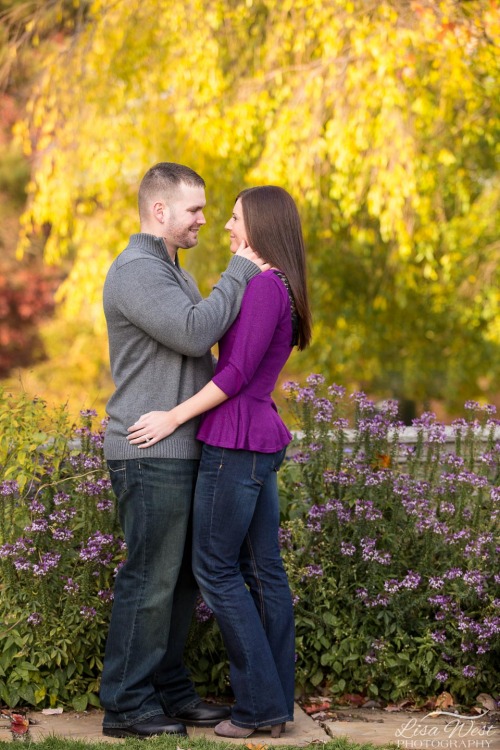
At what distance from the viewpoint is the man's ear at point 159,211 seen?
3.27 m

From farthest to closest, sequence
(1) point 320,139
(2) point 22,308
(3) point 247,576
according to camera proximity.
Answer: (2) point 22,308 → (1) point 320,139 → (3) point 247,576

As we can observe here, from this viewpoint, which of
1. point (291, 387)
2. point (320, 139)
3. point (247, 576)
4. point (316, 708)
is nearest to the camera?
point (247, 576)

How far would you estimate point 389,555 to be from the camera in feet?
12.3

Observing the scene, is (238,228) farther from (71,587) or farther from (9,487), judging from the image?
(71,587)

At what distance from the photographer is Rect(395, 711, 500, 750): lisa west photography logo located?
3297 millimetres

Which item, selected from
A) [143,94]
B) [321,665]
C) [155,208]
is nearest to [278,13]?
[143,94]

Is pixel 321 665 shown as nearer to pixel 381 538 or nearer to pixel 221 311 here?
pixel 381 538

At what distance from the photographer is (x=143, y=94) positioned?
27.9 ft

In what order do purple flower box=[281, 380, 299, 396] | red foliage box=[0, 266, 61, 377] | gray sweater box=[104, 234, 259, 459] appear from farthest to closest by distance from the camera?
red foliage box=[0, 266, 61, 377], purple flower box=[281, 380, 299, 396], gray sweater box=[104, 234, 259, 459]

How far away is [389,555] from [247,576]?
634 mm

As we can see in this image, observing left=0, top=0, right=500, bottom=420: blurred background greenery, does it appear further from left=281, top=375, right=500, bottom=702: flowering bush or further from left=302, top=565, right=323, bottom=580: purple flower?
left=302, top=565, right=323, bottom=580: purple flower

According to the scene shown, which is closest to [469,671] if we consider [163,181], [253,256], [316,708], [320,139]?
[316,708]

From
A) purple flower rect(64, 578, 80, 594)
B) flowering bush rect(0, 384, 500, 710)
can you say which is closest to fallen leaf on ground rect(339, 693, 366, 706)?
flowering bush rect(0, 384, 500, 710)

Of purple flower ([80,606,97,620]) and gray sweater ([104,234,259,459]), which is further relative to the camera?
purple flower ([80,606,97,620])
